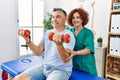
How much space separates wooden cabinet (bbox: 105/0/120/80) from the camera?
8.34ft

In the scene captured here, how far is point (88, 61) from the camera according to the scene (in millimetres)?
1724

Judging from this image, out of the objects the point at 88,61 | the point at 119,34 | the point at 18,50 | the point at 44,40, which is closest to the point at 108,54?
the point at 119,34

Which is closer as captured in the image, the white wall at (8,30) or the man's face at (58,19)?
the man's face at (58,19)

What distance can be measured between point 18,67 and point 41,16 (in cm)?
227

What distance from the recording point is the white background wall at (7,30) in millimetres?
2955

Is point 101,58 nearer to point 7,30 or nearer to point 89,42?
point 89,42

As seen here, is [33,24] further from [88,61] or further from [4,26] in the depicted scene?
[88,61]

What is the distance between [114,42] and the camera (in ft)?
8.55

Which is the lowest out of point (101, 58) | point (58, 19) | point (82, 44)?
point (101, 58)

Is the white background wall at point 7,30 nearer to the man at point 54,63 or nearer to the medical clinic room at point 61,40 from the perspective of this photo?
the medical clinic room at point 61,40

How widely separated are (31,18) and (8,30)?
72 centimetres

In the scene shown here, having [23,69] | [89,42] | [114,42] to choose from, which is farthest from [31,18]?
[89,42]

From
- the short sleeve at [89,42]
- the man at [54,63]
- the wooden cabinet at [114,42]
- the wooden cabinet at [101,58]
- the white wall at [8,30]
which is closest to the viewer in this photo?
the man at [54,63]

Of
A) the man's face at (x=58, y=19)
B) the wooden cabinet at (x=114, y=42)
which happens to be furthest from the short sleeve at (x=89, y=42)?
the wooden cabinet at (x=114, y=42)
